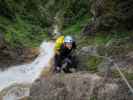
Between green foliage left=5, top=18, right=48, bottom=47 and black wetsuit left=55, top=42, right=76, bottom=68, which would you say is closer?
black wetsuit left=55, top=42, right=76, bottom=68

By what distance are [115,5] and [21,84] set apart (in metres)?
5.38

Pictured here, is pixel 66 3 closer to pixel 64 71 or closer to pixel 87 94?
pixel 64 71

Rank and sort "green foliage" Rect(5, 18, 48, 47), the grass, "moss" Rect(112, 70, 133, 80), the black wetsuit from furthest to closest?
1. the grass
2. "green foliage" Rect(5, 18, 48, 47)
3. the black wetsuit
4. "moss" Rect(112, 70, 133, 80)

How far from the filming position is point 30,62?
2061cm

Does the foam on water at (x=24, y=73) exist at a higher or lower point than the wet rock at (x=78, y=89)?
higher

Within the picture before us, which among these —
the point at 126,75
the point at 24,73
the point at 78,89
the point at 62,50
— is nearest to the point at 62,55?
the point at 62,50

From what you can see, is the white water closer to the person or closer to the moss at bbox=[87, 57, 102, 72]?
the person

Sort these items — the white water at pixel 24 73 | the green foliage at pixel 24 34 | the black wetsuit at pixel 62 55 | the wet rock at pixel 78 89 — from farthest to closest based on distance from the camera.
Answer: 1. the green foliage at pixel 24 34
2. the white water at pixel 24 73
3. the black wetsuit at pixel 62 55
4. the wet rock at pixel 78 89

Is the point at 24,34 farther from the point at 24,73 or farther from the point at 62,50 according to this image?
the point at 62,50

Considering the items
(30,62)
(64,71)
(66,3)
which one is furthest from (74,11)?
(64,71)

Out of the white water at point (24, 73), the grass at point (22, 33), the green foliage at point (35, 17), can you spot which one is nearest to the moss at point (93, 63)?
the white water at point (24, 73)

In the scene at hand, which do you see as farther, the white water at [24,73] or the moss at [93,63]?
the white water at [24,73]

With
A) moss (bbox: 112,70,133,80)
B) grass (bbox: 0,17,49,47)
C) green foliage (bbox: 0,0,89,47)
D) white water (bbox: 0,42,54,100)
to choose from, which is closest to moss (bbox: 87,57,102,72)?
moss (bbox: 112,70,133,80)

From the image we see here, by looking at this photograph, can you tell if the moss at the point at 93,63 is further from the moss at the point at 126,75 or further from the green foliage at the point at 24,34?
the green foliage at the point at 24,34
